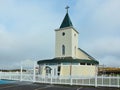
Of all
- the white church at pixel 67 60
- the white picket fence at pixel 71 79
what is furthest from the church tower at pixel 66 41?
the white picket fence at pixel 71 79

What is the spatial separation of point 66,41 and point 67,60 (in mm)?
4578

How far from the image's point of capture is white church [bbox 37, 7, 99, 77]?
35.8 m

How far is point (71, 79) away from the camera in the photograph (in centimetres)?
2494

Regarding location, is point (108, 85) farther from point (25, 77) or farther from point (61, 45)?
point (61, 45)

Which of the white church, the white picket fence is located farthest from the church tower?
the white picket fence

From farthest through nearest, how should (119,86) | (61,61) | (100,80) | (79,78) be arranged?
(61,61), (79,78), (100,80), (119,86)

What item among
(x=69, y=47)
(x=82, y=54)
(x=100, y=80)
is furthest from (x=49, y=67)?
(x=100, y=80)

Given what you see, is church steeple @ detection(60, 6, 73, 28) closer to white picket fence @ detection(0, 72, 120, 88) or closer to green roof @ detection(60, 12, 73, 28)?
green roof @ detection(60, 12, 73, 28)

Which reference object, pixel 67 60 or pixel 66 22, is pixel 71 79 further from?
pixel 66 22

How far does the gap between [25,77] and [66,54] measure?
11957 mm

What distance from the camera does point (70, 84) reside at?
24953mm

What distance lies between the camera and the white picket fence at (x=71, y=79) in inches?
857

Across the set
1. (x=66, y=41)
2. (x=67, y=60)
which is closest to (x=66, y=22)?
(x=66, y=41)

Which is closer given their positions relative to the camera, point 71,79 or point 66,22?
point 71,79
